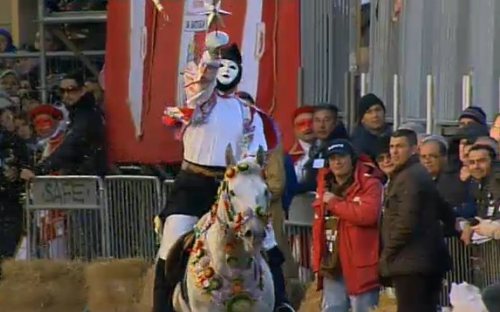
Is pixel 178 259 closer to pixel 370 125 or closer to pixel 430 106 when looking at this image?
pixel 370 125

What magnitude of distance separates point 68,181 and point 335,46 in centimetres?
301

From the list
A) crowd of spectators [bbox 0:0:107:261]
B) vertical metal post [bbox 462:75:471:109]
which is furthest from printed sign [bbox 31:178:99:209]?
vertical metal post [bbox 462:75:471:109]

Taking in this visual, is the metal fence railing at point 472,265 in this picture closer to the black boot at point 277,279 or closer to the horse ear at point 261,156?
the black boot at point 277,279

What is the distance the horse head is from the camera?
10250 mm

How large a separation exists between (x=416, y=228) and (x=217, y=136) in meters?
1.54

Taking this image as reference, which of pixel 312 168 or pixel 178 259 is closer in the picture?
pixel 178 259

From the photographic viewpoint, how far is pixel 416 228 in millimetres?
11672

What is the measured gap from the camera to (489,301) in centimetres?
661

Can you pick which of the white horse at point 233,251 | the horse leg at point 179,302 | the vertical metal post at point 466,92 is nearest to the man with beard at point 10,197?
the vertical metal post at point 466,92

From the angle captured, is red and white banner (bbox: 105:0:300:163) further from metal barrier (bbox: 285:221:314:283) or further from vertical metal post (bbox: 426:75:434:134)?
metal barrier (bbox: 285:221:314:283)

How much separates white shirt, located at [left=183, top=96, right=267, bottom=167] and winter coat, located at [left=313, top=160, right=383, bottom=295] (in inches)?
41.1

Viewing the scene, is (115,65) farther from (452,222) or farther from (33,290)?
(452,222)

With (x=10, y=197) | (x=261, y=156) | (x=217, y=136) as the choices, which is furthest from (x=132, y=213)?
(x=261, y=156)

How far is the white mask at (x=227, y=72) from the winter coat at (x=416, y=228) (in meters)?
1.42
